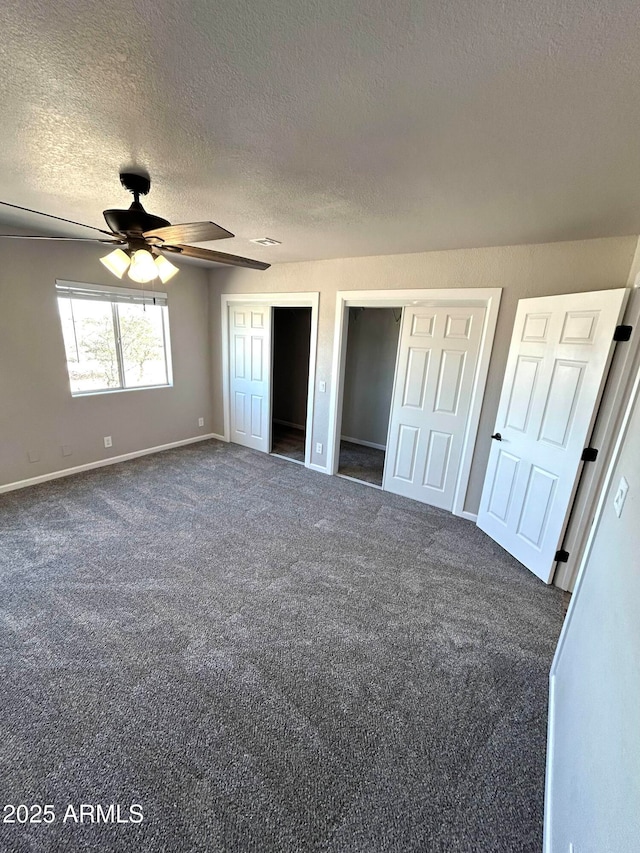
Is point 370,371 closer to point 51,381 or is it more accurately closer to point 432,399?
point 432,399

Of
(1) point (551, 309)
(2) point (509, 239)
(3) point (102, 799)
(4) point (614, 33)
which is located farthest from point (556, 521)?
(3) point (102, 799)

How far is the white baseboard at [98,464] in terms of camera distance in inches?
137

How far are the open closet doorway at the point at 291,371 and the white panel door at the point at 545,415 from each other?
10.8 feet

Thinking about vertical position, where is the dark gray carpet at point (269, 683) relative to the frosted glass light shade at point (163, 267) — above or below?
below

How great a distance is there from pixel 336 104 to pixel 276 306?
317 centimetres

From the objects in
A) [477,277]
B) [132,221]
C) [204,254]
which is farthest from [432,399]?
[132,221]

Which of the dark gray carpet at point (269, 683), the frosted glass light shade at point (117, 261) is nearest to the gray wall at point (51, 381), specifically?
the dark gray carpet at point (269, 683)

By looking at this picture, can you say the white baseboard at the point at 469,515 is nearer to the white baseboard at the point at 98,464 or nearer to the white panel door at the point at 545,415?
the white panel door at the point at 545,415

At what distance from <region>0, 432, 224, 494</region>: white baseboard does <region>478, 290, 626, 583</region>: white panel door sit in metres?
3.91

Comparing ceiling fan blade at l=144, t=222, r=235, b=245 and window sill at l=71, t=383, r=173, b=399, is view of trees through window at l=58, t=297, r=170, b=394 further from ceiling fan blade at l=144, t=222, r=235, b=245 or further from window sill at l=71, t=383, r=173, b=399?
ceiling fan blade at l=144, t=222, r=235, b=245

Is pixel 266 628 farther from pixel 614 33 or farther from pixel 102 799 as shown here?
pixel 614 33

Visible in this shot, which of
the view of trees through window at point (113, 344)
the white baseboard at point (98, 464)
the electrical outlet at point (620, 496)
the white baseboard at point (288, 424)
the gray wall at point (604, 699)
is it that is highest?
the view of trees through window at point (113, 344)

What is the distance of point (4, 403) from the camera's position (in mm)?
3283

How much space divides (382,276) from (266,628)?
125 inches
